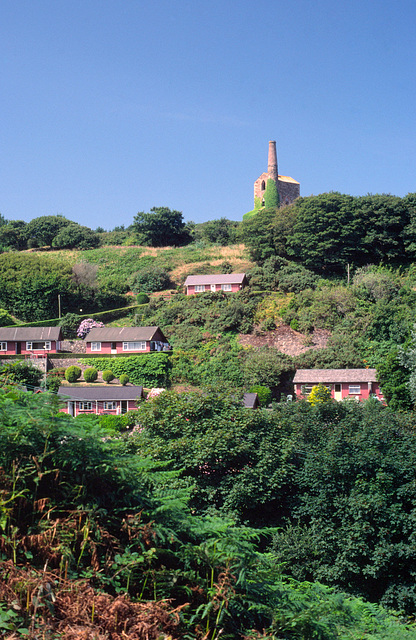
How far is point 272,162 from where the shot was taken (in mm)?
76000

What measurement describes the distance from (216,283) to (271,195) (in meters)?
29.8

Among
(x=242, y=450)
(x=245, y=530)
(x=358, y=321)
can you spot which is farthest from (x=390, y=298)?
(x=245, y=530)

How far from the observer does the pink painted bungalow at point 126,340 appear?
40.0 meters

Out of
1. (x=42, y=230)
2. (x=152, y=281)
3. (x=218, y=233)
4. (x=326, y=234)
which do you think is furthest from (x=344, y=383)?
(x=42, y=230)

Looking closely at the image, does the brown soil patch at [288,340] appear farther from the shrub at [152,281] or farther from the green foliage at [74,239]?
the green foliage at [74,239]

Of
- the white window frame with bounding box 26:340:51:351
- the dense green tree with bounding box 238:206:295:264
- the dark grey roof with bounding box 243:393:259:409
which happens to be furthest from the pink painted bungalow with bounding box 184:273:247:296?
the dark grey roof with bounding box 243:393:259:409

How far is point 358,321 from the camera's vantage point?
3938cm

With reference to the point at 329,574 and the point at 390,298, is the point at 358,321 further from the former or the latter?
the point at 329,574

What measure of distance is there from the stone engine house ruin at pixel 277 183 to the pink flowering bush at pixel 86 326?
35491mm

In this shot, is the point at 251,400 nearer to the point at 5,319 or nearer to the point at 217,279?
the point at 217,279

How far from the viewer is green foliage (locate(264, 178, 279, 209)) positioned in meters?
73.4

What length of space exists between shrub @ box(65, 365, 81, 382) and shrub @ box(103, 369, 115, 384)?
1.66 meters

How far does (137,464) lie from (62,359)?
35.2m

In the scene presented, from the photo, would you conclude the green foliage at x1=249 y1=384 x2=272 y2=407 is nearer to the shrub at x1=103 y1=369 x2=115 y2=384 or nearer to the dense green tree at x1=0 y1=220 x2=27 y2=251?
the shrub at x1=103 y1=369 x2=115 y2=384
